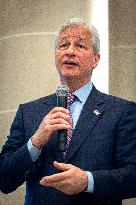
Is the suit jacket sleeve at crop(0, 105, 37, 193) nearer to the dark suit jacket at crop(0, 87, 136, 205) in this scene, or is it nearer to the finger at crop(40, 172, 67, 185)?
the dark suit jacket at crop(0, 87, 136, 205)

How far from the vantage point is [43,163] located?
2.44m

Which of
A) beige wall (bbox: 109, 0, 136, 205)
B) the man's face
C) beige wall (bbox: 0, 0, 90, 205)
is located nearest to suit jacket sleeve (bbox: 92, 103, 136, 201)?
the man's face

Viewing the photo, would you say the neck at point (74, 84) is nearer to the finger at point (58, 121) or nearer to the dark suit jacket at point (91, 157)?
the dark suit jacket at point (91, 157)

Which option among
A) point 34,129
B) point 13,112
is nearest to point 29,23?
point 13,112

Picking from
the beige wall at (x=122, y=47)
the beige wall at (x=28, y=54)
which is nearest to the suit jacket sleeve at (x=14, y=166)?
the beige wall at (x=28, y=54)

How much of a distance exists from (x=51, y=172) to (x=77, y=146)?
7.0 inches

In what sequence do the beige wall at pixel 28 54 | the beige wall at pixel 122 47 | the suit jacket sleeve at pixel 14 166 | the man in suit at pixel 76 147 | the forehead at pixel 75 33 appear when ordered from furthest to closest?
the beige wall at pixel 122 47 < the beige wall at pixel 28 54 < the forehead at pixel 75 33 < the suit jacket sleeve at pixel 14 166 < the man in suit at pixel 76 147

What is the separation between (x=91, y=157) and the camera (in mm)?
2393

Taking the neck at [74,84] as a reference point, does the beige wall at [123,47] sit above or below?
above

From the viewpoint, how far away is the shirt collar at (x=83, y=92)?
265 cm

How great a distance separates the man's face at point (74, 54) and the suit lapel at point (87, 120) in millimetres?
154

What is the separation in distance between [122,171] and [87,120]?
347mm

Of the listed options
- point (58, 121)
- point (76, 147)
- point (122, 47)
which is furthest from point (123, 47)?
point (58, 121)

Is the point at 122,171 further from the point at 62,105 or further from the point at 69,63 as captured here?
the point at 69,63
